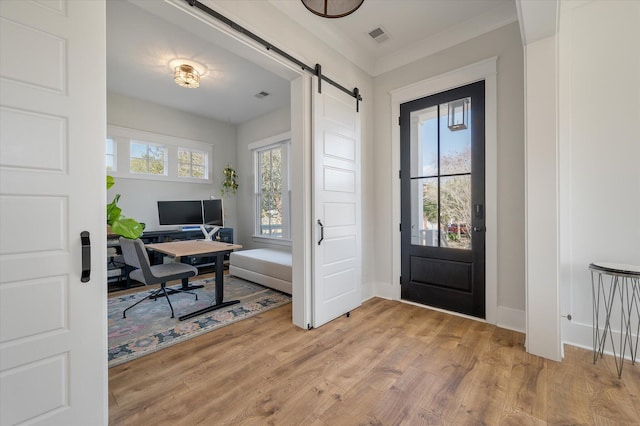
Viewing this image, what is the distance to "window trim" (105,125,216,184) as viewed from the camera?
14.1 ft

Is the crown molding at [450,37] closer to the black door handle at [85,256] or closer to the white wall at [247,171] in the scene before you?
the white wall at [247,171]

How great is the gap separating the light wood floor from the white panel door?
18.2 inches

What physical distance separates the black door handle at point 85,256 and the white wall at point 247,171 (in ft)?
13.0

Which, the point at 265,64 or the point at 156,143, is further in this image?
the point at 156,143

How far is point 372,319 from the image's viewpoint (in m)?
2.81

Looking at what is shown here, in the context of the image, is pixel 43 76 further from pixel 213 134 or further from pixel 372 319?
pixel 213 134

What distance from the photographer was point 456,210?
2893 millimetres

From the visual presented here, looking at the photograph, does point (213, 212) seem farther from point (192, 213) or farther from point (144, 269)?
point (144, 269)

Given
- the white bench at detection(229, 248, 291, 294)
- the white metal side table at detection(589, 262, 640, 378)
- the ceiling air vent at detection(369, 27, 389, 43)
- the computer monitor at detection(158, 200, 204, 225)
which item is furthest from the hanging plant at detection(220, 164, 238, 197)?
the white metal side table at detection(589, 262, 640, 378)

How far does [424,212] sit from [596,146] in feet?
4.89

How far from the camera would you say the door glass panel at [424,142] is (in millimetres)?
3025

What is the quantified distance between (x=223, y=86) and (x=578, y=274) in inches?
183

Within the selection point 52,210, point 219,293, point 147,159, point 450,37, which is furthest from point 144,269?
point 450,37

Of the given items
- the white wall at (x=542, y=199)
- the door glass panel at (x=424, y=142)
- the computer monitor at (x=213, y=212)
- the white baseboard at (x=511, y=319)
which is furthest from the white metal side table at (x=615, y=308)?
the computer monitor at (x=213, y=212)
